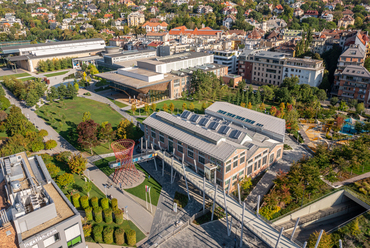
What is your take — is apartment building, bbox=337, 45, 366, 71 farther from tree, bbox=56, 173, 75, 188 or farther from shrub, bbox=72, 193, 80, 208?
shrub, bbox=72, 193, 80, 208

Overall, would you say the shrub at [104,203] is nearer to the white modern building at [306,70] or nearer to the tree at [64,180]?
the tree at [64,180]

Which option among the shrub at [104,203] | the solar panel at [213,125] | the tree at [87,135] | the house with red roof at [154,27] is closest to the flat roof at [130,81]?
the tree at [87,135]

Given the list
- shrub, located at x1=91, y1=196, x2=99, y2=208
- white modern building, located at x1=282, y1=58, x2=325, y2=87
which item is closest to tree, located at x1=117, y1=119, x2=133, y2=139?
shrub, located at x1=91, y1=196, x2=99, y2=208

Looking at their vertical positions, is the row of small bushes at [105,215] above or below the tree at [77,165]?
below

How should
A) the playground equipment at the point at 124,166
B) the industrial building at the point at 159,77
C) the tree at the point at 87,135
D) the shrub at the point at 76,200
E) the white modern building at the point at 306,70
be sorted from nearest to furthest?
the shrub at the point at 76,200 < the playground equipment at the point at 124,166 < the tree at the point at 87,135 < the industrial building at the point at 159,77 < the white modern building at the point at 306,70

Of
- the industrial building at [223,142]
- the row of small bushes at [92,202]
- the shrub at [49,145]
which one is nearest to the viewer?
the row of small bushes at [92,202]

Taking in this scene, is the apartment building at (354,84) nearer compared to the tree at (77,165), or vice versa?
the tree at (77,165)

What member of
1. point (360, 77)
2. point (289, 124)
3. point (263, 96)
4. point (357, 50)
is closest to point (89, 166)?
point (289, 124)

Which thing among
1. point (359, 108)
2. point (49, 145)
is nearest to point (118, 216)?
point (49, 145)
